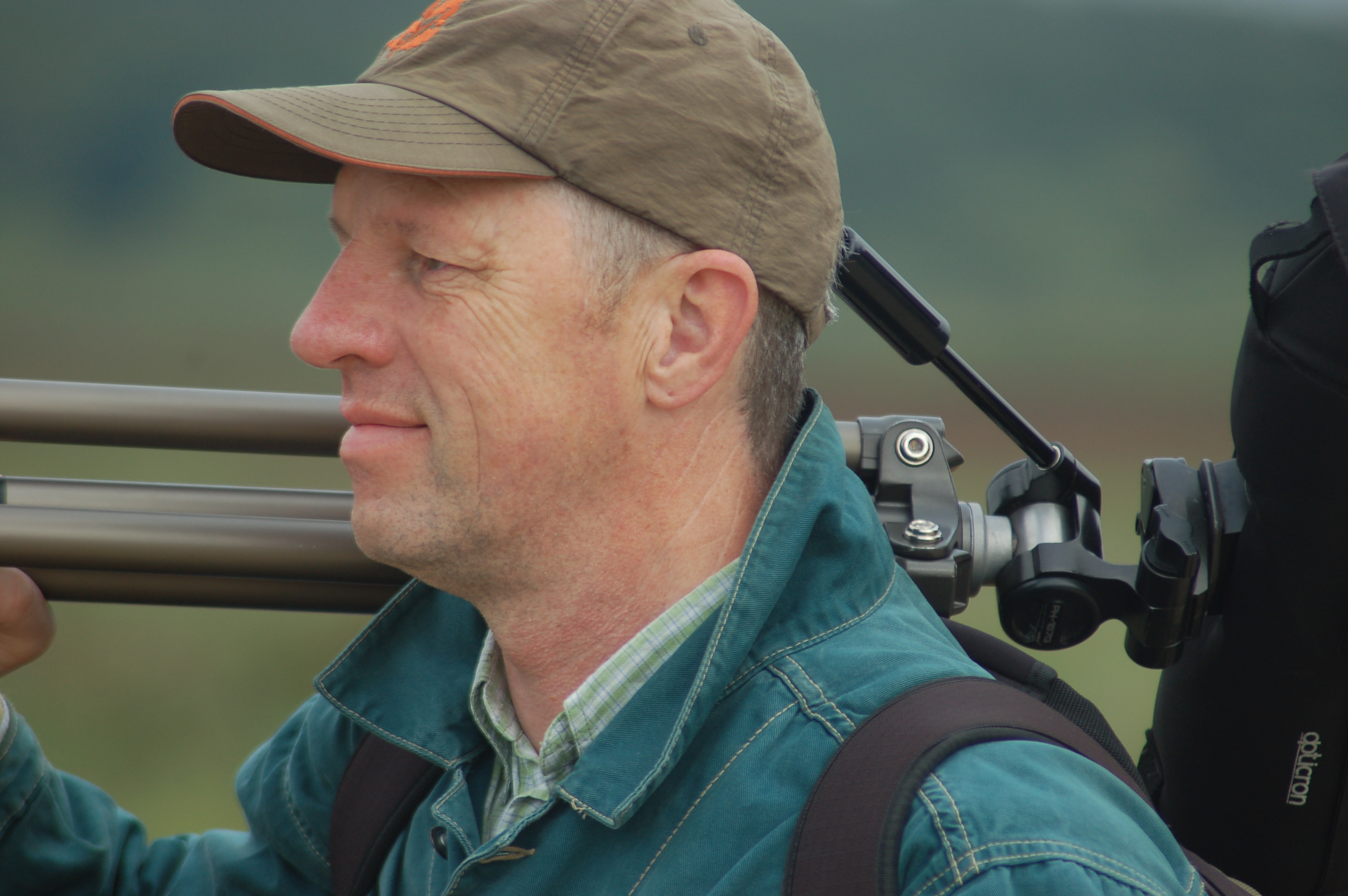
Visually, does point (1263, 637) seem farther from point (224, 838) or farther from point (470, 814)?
point (224, 838)

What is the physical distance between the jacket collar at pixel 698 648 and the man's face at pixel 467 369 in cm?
15

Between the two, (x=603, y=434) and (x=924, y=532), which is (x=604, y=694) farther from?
(x=924, y=532)

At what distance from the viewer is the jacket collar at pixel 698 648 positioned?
0.83 metres

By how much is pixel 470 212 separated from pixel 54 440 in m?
0.48

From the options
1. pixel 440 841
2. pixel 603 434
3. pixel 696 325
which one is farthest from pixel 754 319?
pixel 440 841

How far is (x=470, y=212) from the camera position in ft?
2.89

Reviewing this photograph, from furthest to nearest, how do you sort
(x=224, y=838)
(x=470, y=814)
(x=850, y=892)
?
(x=224, y=838), (x=470, y=814), (x=850, y=892)

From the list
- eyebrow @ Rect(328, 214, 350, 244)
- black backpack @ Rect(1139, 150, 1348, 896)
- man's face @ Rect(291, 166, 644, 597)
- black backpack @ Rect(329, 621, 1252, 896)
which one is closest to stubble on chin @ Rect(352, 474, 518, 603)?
man's face @ Rect(291, 166, 644, 597)

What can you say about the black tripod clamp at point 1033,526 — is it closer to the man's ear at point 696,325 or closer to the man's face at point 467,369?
the man's ear at point 696,325

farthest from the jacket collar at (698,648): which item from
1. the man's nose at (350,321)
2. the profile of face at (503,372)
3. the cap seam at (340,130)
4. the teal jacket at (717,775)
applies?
the cap seam at (340,130)

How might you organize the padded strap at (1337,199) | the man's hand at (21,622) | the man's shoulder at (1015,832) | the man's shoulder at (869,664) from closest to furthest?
the man's shoulder at (1015,832) → the man's shoulder at (869,664) → the padded strap at (1337,199) → the man's hand at (21,622)

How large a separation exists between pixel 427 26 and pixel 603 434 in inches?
14.5

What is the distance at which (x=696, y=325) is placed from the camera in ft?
3.10

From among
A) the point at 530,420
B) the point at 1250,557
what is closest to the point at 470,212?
the point at 530,420
